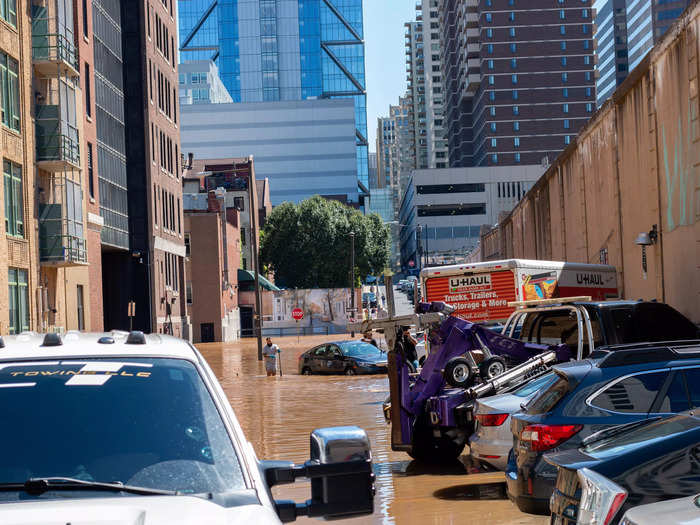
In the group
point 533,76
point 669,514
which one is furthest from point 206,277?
point 533,76

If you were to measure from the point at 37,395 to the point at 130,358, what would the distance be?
42 cm

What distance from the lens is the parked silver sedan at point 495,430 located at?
10234 mm

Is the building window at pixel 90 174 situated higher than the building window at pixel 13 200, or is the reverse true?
the building window at pixel 90 174

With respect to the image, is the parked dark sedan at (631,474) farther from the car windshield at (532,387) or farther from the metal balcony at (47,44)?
the metal balcony at (47,44)

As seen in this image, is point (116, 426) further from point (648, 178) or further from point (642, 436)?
point (648, 178)

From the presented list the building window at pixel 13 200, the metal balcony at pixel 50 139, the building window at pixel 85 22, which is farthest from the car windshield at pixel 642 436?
the building window at pixel 85 22

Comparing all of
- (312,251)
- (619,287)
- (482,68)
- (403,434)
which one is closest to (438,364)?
(403,434)

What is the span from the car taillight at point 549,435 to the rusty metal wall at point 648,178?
13.0 metres

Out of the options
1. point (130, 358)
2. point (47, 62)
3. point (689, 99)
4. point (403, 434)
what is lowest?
point (403, 434)

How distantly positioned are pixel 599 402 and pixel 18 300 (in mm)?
28888

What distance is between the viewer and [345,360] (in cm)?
3488

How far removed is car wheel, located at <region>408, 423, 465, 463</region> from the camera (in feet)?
42.2

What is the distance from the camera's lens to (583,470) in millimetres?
5312

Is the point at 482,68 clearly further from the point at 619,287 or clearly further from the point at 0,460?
the point at 0,460
